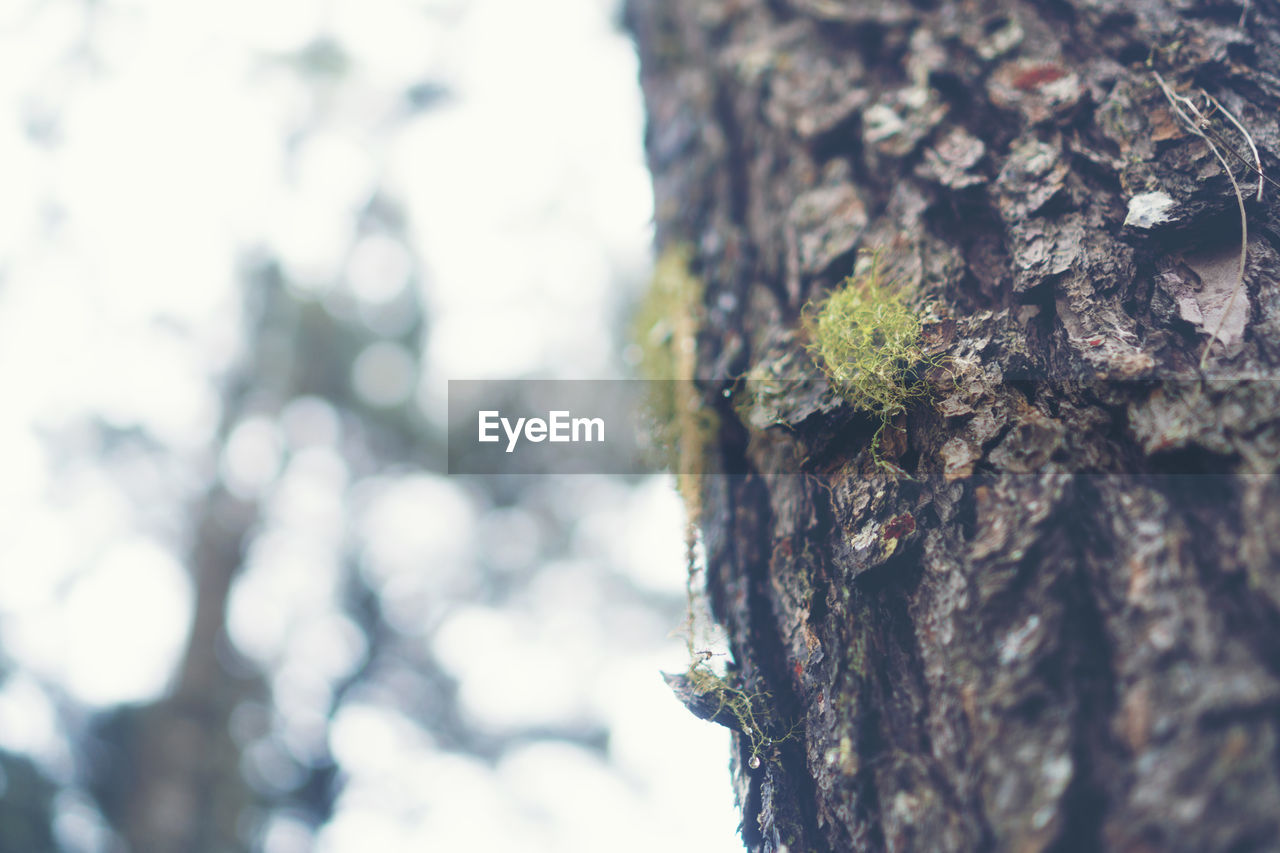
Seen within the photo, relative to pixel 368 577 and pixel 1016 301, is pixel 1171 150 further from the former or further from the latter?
pixel 368 577

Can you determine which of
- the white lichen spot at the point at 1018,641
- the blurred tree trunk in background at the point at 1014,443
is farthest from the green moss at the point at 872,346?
the white lichen spot at the point at 1018,641

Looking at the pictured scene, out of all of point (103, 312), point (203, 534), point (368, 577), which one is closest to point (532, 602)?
point (368, 577)

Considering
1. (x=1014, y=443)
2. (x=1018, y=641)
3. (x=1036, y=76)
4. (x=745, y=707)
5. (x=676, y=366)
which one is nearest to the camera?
(x=1018, y=641)

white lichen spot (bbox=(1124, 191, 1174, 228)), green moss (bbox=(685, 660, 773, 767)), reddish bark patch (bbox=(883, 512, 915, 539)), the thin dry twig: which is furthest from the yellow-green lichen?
white lichen spot (bbox=(1124, 191, 1174, 228))

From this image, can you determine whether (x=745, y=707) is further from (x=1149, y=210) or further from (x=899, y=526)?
(x=1149, y=210)

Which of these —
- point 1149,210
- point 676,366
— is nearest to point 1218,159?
point 1149,210
